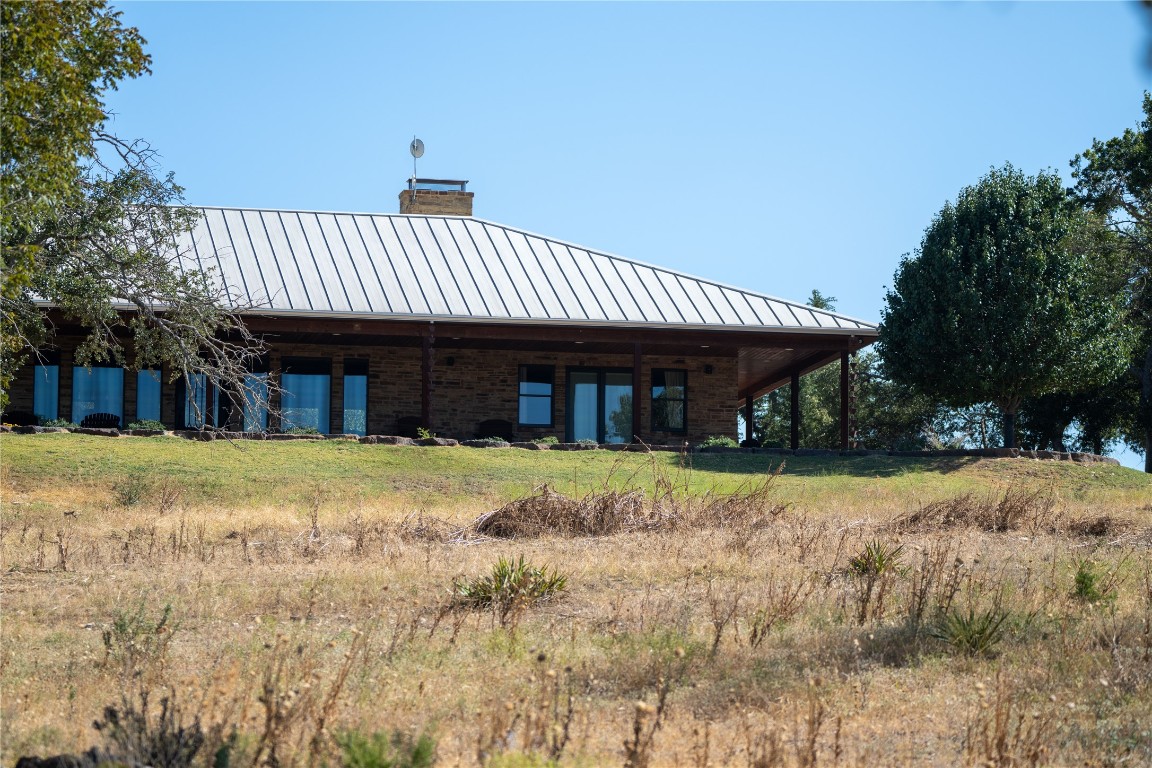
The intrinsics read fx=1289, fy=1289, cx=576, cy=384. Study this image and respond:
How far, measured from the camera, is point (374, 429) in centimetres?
2516

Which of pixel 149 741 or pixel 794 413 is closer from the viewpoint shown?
pixel 149 741

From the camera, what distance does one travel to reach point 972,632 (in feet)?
25.2

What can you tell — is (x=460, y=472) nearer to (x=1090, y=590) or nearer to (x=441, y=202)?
(x=1090, y=590)

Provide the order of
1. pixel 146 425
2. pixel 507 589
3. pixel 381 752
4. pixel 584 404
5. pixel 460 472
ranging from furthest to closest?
pixel 584 404 < pixel 146 425 < pixel 460 472 < pixel 507 589 < pixel 381 752

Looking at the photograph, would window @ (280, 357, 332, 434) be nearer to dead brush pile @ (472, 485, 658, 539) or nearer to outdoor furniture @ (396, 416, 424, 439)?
outdoor furniture @ (396, 416, 424, 439)

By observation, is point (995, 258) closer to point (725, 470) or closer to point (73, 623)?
point (725, 470)

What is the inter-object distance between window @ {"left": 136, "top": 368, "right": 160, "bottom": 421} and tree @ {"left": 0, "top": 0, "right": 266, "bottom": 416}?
7.73 meters

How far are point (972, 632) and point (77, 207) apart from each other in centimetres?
1070

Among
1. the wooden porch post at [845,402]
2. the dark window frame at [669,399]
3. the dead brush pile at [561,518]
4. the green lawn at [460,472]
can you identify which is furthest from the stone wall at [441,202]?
the dead brush pile at [561,518]

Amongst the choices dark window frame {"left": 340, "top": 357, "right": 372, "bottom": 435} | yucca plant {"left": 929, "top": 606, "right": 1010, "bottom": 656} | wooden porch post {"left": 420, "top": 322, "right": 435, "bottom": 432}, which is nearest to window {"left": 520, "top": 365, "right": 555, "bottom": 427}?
dark window frame {"left": 340, "top": 357, "right": 372, "bottom": 435}

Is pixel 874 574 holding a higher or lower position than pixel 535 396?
lower

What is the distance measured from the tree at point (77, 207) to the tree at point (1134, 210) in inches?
828

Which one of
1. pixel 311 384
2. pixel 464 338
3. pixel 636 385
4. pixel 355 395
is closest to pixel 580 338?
pixel 636 385

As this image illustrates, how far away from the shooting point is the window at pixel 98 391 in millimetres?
24391
